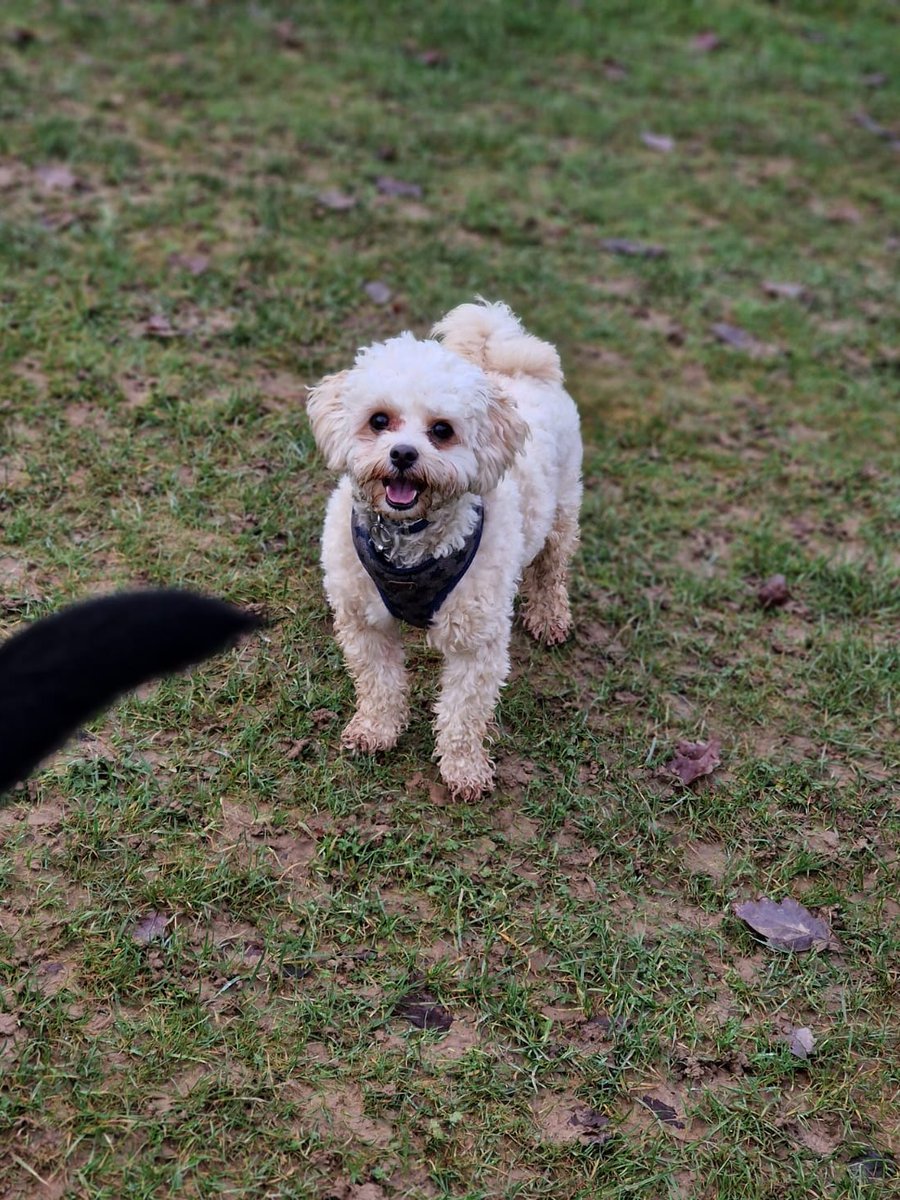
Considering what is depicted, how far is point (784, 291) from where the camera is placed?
6.71m

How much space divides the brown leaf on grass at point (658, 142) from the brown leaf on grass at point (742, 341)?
2580 mm

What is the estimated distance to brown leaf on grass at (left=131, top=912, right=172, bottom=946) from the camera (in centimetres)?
300

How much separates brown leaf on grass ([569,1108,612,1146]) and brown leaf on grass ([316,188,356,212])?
543 cm

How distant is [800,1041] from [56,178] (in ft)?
19.6

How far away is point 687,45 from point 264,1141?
1013 centimetres

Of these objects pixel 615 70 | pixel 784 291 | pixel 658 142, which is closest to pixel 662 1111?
pixel 784 291

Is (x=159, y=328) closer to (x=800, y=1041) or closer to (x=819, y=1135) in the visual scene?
(x=800, y=1041)

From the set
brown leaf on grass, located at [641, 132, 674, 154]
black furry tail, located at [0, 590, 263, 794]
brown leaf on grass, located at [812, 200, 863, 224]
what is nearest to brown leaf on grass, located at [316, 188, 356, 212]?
brown leaf on grass, located at [641, 132, 674, 154]

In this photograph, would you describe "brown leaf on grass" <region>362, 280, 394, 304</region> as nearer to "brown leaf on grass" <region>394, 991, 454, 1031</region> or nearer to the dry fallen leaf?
the dry fallen leaf

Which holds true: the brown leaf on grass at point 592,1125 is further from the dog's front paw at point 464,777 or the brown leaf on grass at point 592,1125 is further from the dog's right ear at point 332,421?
the dog's right ear at point 332,421

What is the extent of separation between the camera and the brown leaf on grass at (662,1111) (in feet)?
9.30

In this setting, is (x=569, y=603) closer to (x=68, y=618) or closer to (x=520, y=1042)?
(x=520, y=1042)

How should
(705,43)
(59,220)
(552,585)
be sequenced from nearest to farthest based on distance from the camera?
(552,585) < (59,220) < (705,43)

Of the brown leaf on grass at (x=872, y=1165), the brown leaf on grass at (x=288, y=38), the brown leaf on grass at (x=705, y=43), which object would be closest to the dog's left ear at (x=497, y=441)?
the brown leaf on grass at (x=872, y=1165)
